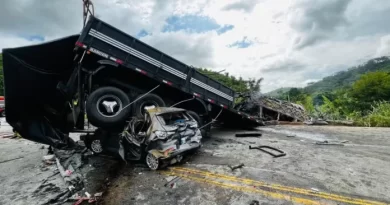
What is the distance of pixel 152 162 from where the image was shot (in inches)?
198

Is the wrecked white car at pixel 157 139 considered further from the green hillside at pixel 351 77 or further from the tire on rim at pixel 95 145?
the green hillside at pixel 351 77

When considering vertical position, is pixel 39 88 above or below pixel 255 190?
above

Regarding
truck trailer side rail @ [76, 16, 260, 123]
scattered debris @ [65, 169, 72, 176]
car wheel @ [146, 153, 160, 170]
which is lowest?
scattered debris @ [65, 169, 72, 176]

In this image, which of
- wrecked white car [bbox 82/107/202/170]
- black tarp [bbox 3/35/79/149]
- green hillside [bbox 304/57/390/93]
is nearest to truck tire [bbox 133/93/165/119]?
wrecked white car [bbox 82/107/202/170]

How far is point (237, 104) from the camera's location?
37.7ft

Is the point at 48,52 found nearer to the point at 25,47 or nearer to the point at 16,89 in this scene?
the point at 25,47

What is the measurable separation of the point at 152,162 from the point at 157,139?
1.71 feet

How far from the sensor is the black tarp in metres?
5.73

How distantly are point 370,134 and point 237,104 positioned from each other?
5.36 m

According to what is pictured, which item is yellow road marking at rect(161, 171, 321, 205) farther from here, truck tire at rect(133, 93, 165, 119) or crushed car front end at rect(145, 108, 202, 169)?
truck tire at rect(133, 93, 165, 119)

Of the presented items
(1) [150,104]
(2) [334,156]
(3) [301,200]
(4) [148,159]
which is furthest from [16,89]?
(2) [334,156]

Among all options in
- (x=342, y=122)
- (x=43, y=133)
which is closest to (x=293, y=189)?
(x=43, y=133)

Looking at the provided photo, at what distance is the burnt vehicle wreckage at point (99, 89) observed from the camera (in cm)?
564

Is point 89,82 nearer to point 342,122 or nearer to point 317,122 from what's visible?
point 317,122
